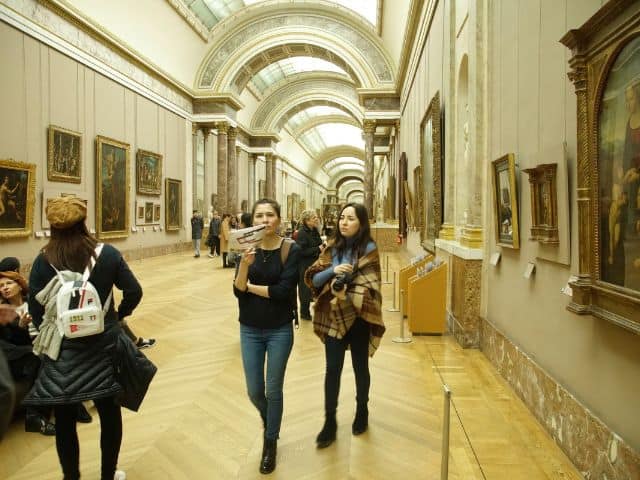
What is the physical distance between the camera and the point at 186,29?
2020 centimetres

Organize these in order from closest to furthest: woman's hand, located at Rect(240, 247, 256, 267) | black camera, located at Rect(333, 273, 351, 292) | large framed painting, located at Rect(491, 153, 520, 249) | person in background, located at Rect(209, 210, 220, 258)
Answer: woman's hand, located at Rect(240, 247, 256, 267) → black camera, located at Rect(333, 273, 351, 292) → large framed painting, located at Rect(491, 153, 520, 249) → person in background, located at Rect(209, 210, 220, 258)

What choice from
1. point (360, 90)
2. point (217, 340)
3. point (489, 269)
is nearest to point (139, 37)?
point (360, 90)

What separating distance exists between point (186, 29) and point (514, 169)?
18.9 metres

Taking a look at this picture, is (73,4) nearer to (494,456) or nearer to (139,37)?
(139,37)

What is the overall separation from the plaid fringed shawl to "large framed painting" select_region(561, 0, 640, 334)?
4.10 ft

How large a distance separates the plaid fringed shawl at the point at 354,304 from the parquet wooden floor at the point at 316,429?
2.70 ft

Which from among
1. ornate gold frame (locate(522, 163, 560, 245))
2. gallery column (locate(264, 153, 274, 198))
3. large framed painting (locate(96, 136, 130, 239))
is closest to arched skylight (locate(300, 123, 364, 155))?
gallery column (locate(264, 153, 274, 198))

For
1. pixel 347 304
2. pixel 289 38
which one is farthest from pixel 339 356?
pixel 289 38

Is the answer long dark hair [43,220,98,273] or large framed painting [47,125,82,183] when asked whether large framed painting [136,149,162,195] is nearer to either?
large framed painting [47,125,82,183]

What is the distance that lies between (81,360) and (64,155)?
11.7 metres

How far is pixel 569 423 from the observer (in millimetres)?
3291

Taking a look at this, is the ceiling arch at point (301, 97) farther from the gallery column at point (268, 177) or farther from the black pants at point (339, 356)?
the black pants at point (339, 356)

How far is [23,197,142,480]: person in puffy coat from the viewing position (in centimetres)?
255

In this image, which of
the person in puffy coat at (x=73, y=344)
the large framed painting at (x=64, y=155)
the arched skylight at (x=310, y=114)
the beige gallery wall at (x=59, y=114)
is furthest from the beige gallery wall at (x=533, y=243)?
the arched skylight at (x=310, y=114)
